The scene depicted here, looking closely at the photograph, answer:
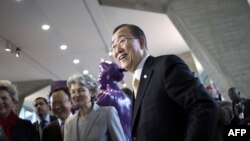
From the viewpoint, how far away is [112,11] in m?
10.0

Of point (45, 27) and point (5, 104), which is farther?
point (45, 27)

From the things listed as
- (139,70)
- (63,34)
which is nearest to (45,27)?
(63,34)

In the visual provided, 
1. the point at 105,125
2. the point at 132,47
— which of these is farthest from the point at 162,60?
the point at 105,125

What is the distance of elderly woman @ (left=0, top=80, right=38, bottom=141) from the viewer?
280cm

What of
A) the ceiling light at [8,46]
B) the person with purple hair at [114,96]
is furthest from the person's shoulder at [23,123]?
the ceiling light at [8,46]

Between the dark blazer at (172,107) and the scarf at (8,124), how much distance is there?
1.41 metres

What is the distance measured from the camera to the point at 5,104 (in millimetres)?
2834

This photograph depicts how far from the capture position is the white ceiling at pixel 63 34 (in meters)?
8.53

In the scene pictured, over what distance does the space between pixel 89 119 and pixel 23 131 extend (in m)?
0.55

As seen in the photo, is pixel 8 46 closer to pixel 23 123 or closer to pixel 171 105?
pixel 23 123

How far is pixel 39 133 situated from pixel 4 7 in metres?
5.36

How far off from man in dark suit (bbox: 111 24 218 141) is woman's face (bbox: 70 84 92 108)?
3.75ft

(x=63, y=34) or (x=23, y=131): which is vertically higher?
(x=63, y=34)

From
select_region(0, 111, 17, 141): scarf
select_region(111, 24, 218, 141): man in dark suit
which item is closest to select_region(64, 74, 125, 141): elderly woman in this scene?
select_region(0, 111, 17, 141): scarf
